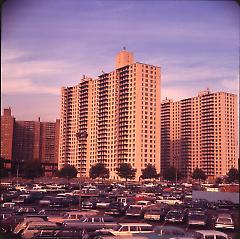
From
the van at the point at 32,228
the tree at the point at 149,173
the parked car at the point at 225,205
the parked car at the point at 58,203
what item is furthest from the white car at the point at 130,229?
the tree at the point at 149,173

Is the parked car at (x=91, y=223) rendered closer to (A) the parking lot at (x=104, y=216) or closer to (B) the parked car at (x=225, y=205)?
(A) the parking lot at (x=104, y=216)

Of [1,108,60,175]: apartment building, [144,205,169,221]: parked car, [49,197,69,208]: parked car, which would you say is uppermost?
[1,108,60,175]: apartment building

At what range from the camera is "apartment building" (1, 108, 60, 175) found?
104 meters

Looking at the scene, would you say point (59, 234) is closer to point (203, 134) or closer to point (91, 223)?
point (91, 223)

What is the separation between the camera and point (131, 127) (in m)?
92.4

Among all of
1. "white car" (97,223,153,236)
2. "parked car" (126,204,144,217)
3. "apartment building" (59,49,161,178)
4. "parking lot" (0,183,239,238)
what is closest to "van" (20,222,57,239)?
"parking lot" (0,183,239,238)

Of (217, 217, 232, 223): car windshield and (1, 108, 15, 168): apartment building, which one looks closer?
(217, 217, 232, 223): car windshield

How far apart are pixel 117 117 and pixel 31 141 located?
106 feet

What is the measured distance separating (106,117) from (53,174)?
2271 cm

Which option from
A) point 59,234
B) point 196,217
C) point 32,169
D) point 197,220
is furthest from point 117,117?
point 59,234

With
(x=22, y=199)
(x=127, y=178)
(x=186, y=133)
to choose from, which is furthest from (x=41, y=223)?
(x=186, y=133)

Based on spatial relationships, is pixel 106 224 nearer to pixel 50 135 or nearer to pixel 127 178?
pixel 127 178

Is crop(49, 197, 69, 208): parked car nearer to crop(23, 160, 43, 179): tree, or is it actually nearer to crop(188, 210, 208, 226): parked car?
crop(188, 210, 208, 226): parked car

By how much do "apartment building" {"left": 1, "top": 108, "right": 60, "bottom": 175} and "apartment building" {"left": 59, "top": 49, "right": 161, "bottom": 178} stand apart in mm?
12389
